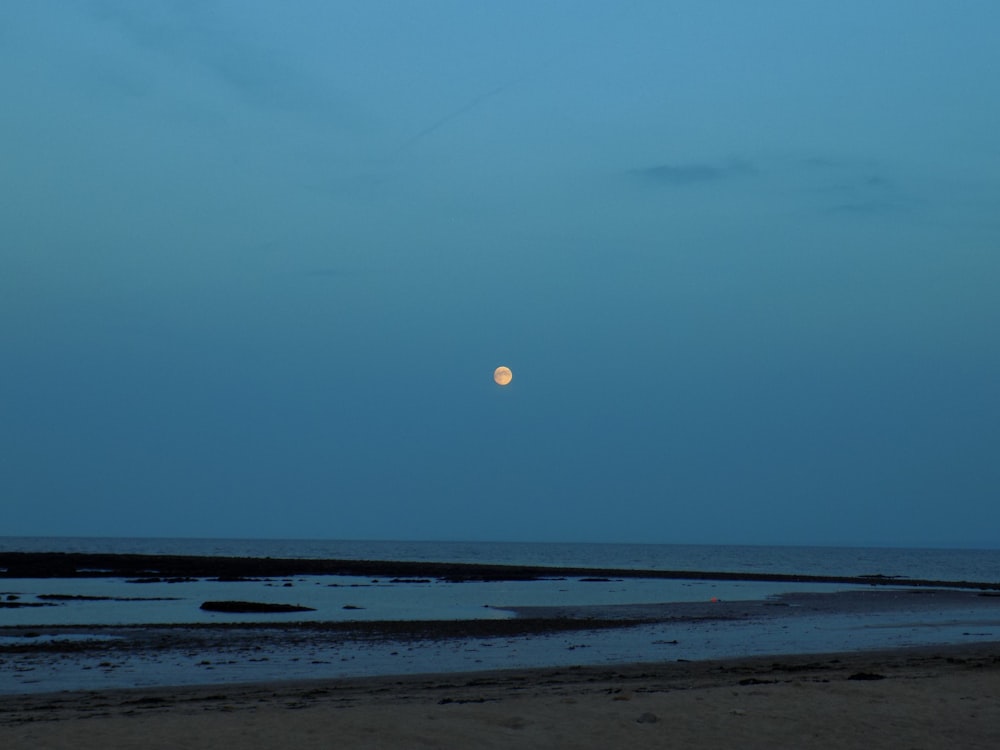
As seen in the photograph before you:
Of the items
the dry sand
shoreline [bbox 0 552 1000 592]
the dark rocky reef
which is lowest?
shoreline [bbox 0 552 1000 592]

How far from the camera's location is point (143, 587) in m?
52.9

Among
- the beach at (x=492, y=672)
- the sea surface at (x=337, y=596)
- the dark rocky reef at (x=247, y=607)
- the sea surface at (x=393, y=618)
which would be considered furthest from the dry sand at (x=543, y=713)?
the dark rocky reef at (x=247, y=607)

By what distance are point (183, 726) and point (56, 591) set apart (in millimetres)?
39031

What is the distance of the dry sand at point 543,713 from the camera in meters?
12.4

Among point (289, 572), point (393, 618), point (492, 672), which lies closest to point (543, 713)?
point (492, 672)

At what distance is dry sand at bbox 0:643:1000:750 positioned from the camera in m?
12.4

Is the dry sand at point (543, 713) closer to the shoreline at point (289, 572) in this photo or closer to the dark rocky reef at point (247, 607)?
the dark rocky reef at point (247, 607)

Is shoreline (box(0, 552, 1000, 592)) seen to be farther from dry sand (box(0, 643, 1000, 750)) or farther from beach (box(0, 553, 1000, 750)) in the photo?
dry sand (box(0, 643, 1000, 750))

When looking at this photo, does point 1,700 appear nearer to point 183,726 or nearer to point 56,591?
point 183,726

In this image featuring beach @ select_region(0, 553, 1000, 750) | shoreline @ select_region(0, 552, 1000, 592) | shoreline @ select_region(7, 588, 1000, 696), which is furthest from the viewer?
shoreline @ select_region(0, 552, 1000, 592)

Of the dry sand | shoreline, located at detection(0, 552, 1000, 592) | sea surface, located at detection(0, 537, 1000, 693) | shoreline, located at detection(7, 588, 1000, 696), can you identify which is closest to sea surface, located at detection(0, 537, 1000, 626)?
sea surface, located at detection(0, 537, 1000, 693)

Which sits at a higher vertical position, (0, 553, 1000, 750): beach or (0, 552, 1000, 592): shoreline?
(0, 553, 1000, 750): beach

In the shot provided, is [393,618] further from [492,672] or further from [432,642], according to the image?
[492,672]

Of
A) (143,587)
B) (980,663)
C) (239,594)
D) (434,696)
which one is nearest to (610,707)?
(434,696)
